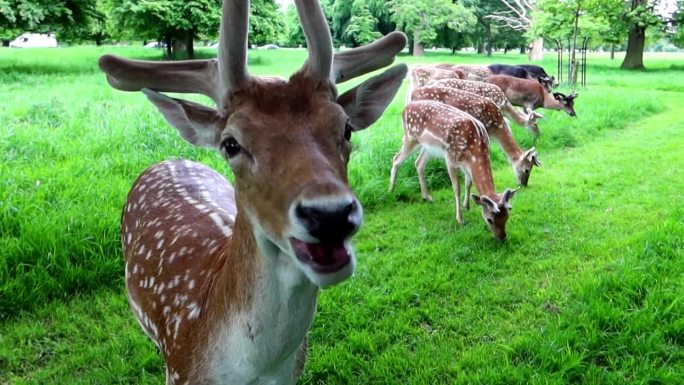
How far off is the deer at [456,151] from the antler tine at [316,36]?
3.77 metres

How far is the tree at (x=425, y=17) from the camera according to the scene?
31.3m

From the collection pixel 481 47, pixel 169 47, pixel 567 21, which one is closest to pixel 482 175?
pixel 169 47

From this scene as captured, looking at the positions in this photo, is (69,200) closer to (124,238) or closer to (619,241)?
(124,238)

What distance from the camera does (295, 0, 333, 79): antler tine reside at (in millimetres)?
2006

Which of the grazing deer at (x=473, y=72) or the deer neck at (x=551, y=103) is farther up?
the grazing deer at (x=473, y=72)

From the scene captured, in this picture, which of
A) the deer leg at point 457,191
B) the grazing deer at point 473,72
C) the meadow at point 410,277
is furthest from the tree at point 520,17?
the deer leg at point 457,191

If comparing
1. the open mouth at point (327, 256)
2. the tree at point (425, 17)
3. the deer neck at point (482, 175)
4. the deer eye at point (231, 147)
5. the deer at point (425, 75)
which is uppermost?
the tree at point (425, 17)

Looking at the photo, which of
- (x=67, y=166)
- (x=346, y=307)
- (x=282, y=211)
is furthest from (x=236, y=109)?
(x=67, y=166)

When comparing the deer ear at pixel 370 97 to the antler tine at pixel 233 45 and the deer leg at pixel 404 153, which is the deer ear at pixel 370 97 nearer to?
the antler tine at pixel 233 45

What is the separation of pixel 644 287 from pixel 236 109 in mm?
3492

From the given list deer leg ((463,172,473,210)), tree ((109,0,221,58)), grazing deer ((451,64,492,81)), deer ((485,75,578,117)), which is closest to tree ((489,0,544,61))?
tree ((109,0,221,58))

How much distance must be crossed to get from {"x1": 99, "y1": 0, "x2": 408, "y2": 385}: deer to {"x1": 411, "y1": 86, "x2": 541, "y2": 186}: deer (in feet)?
Answer: 14.5

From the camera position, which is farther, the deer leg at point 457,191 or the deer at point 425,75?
the deer at point 425,75

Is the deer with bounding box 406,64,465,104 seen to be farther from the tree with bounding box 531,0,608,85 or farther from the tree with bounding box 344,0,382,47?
the tree with bounding box 344,0,382,47
